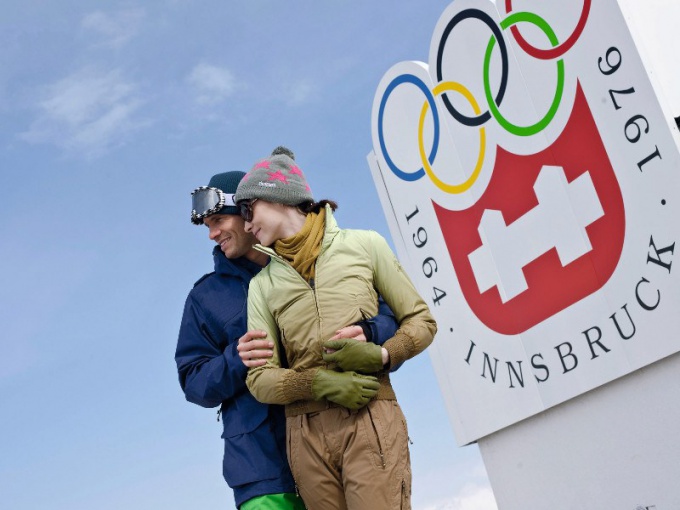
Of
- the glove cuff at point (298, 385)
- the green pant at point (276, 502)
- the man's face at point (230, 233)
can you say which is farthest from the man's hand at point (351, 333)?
the man's face at point (230, 233)

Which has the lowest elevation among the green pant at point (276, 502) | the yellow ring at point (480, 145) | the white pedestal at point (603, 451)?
the white pedestal at point (603, 451)

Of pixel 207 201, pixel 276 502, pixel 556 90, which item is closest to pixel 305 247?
pixel 207 201

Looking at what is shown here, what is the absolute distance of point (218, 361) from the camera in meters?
2.36

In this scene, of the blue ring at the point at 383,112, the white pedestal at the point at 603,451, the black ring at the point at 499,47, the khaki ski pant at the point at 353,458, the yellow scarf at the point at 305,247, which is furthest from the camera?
the blue ring at the point at 383,112

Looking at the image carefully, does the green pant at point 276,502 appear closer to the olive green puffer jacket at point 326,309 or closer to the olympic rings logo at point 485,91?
the olive green puffer jacket at point 326,309

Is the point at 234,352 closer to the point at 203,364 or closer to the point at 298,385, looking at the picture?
the point at 203,364

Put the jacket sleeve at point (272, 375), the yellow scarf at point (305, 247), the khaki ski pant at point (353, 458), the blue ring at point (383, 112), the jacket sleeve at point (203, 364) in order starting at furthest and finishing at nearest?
the blue ring at point (383, 112) → the jacket sleeve at point (203, 364) → the yellow scarf at point (305, 247) → the jacket sleeve at point (272, 375) → the khaki ski pant at point (353, 458)

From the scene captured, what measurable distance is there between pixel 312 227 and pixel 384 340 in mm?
377

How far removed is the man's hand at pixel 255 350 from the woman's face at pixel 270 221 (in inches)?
10.4

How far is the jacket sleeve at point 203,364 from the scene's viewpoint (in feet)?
7.62

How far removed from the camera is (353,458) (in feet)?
6.58

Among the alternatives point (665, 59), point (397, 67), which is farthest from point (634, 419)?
point (397, 67)

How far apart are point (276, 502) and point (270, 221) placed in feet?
2.54

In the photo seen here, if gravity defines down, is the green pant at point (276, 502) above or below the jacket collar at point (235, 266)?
below
